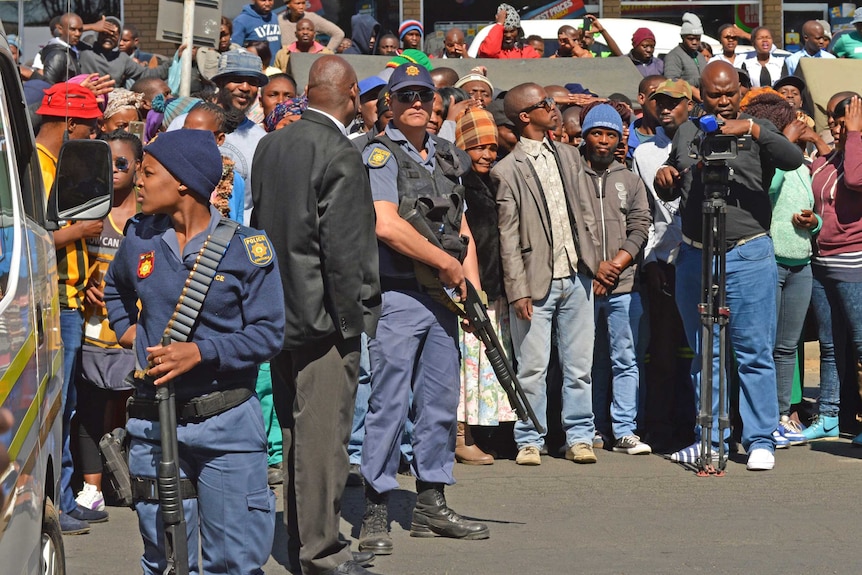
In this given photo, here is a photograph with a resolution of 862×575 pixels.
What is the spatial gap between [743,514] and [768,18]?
50.5ft

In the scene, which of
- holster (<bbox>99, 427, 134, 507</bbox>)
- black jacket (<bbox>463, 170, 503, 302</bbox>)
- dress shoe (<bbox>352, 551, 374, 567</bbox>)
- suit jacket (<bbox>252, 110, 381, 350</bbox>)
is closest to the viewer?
holster (<bbox>99, 427, 134, 507</bbox>)

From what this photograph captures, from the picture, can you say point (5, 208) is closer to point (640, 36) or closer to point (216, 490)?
point (216, 490)

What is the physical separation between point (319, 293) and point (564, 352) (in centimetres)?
326

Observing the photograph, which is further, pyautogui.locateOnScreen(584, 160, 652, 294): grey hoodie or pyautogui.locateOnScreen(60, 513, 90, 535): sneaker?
pyautogui.locateOnScreen(584, 160, 652, 294): grey hoodie

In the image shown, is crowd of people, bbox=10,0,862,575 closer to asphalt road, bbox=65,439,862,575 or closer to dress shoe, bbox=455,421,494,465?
dress shoe, bbox=455,421,494,465

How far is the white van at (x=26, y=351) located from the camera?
132 inches

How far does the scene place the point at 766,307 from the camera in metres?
7.87

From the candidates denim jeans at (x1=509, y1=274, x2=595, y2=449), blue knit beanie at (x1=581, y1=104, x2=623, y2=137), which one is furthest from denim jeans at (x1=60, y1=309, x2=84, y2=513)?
blue knit beanie at (x1=581, y1=104, x2=623, y2=137)

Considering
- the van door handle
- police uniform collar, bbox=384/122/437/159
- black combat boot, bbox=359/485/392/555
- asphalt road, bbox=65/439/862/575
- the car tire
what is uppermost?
police uniform collar, bbox=384/122/437/159

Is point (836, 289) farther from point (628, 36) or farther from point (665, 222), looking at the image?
point (628, 36)

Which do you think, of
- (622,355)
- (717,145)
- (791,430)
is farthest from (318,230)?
(791,430)

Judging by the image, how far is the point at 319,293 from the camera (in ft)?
17.0

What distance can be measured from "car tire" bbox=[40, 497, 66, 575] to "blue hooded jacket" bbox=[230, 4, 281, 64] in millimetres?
10557

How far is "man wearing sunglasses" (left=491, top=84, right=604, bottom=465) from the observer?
7953mm
